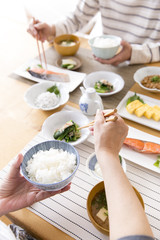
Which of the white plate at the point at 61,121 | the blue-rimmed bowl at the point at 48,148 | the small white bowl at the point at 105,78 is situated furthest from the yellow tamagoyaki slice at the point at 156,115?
the blue-rimmed bowl at the point at 48,148

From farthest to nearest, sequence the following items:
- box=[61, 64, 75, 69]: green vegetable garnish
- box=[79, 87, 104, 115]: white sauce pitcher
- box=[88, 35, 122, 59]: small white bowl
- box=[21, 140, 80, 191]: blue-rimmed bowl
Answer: box=[61, 64, 75, 69]: green vegetable garnish, box=[88, 35, 122, 59]: small white bowl, box=[79, 87, 104, 115]: white sauce pitcher, box=[21, 140, 80, 191]: blue-rimmed bowl

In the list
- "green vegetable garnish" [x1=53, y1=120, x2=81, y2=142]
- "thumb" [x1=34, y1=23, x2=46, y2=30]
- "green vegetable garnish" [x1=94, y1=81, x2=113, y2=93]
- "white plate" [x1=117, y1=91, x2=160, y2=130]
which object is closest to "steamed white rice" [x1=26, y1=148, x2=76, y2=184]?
"green vegetable garnish" [x1=53, y1=120, x2=81, y2=142]

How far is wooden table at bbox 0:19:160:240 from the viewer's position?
0.97 m

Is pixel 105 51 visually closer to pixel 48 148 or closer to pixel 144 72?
pixel 144 72

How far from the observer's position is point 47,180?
91cm

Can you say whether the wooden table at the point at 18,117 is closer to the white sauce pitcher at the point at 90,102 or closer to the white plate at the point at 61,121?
the white plate at the point at 61,121

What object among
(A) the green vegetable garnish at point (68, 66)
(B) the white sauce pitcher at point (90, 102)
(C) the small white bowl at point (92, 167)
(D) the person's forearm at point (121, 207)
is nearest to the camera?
(D) the person's forearm at point (121, 207)

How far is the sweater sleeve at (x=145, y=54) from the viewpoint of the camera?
2014mm

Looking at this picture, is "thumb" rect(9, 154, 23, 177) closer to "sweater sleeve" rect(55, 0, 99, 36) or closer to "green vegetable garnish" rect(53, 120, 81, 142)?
"green vegetable garnish" rect(53, 120, 81, 142)

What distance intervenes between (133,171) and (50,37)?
1.79 meters

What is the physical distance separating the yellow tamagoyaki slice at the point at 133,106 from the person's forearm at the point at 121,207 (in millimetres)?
763

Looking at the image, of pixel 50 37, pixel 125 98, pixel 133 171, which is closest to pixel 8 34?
pixel 50 37

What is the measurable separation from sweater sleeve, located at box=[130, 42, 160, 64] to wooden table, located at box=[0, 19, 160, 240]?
0.35m

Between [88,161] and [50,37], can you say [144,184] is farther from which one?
[50,37]
